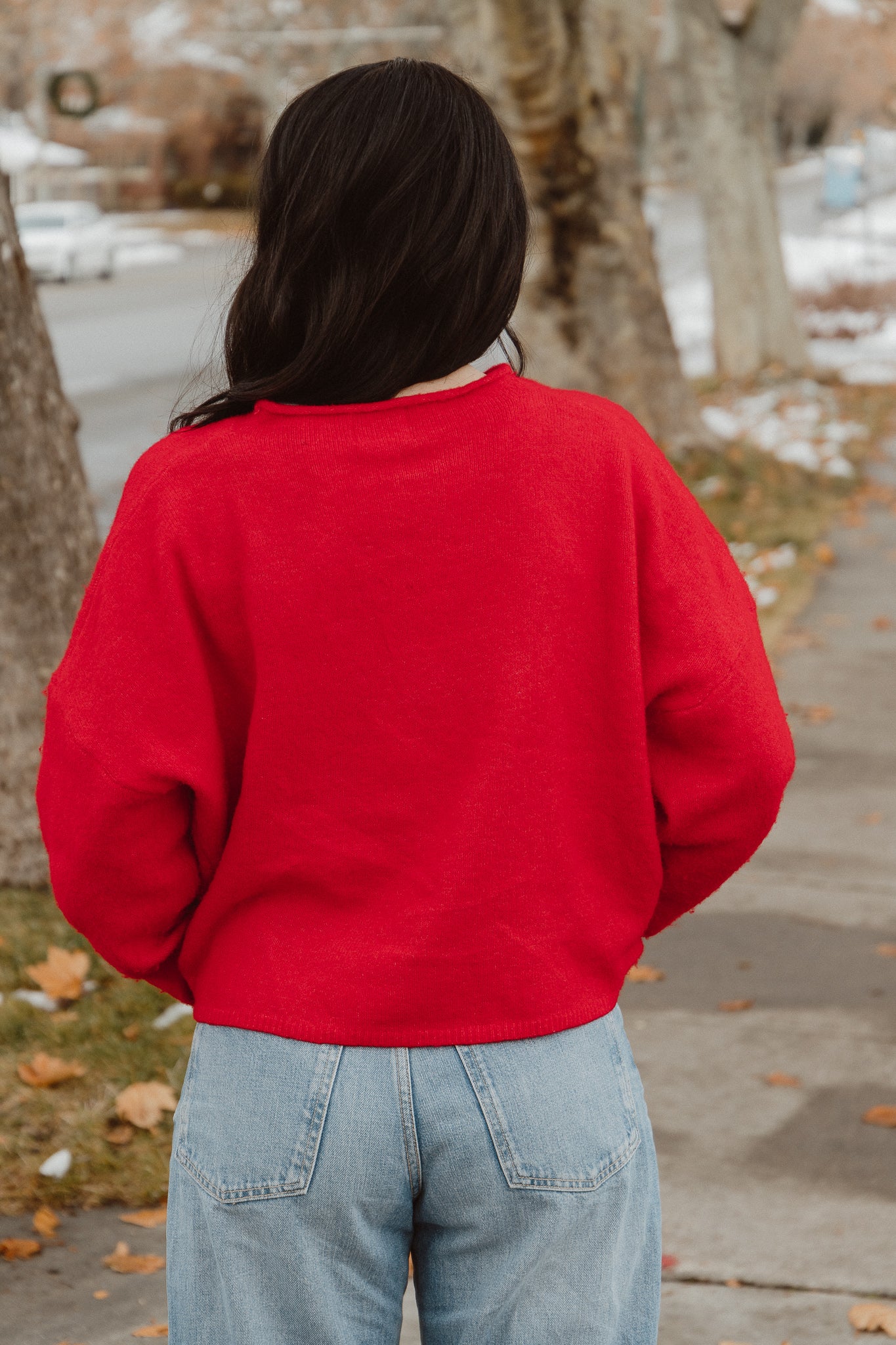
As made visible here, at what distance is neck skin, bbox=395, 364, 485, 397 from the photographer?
1497 mm

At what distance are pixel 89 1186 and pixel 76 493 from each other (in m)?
1.86

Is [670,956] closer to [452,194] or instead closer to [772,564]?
[452,194]

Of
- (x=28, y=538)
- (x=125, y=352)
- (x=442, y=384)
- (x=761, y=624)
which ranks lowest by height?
(x=125, y=352)

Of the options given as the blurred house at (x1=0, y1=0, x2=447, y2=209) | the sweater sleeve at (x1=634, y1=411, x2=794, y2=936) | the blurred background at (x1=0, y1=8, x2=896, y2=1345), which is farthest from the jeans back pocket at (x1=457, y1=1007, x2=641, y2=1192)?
the blurred house at (x1=0, y1=0, x2=447, y2=209)

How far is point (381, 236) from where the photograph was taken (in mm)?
1447

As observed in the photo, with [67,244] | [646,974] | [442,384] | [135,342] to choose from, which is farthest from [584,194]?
[67,244]

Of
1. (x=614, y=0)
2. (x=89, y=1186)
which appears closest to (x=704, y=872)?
(x=89, y=1186)

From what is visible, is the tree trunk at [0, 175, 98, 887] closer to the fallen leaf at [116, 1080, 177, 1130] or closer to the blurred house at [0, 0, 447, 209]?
the fallen leaf at [116, 1080, 177, 1130]

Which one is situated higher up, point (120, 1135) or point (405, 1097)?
point (405, 1097)

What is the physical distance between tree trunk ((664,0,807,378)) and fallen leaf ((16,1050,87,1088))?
534 inches

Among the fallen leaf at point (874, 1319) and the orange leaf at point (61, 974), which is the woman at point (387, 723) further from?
the orange leaf at point (61, 974)

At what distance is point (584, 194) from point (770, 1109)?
7417 millimetres

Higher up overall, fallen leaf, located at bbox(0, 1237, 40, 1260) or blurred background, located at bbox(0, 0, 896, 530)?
fallen leaf, located at bbox(0, 1237, 40, 1260)

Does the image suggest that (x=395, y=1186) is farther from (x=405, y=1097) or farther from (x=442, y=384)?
(x=442, y=384)
